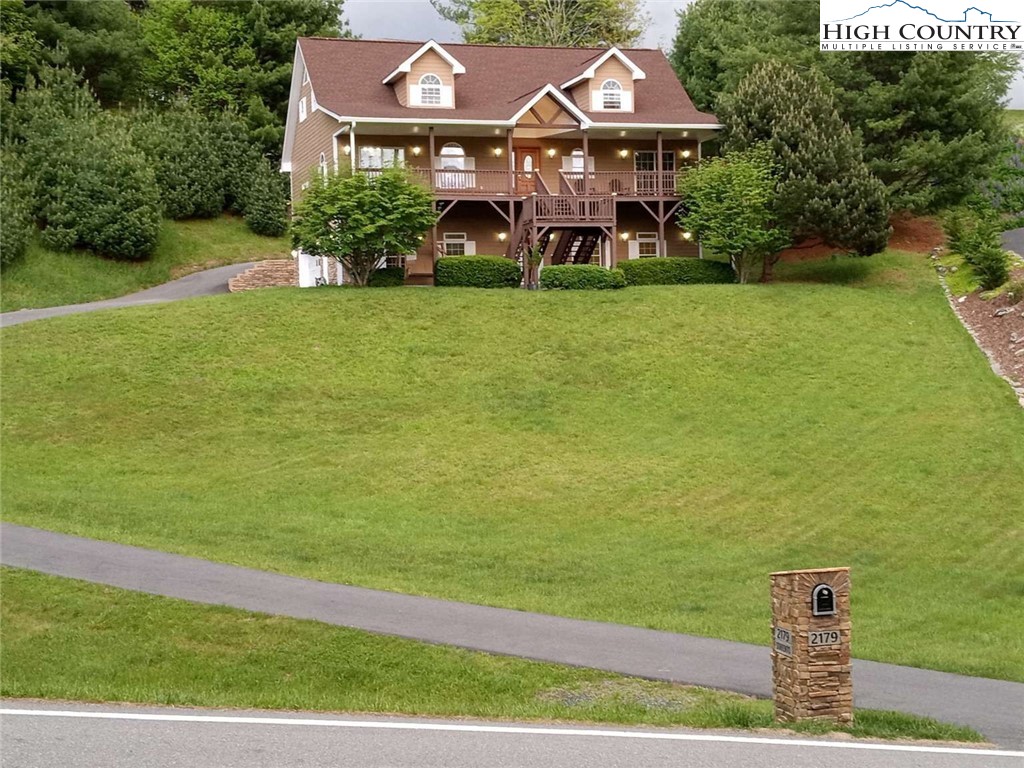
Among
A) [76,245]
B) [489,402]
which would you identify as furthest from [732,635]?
[76,245]

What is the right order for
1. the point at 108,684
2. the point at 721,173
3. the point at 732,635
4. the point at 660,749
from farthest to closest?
the point at 721,173, the point at 732,635, the point at 108,684, the point at 660,749

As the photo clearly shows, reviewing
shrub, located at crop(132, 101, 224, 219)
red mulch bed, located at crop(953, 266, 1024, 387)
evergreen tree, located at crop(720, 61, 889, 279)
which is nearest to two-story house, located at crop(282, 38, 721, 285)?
evergreen tree, located at crop(720, 61, 889, 279)

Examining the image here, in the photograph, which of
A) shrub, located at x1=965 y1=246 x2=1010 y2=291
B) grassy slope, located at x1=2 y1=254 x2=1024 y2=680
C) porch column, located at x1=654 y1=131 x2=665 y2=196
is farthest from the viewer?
porch column, located at x1=654 y1=131 x2=665 y2=196

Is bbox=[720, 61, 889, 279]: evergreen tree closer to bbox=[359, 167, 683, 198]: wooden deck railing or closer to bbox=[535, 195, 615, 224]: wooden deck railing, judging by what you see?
bbox=[359, 167, 683, 198]: wooden deck railing

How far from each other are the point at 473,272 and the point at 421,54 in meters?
8.48

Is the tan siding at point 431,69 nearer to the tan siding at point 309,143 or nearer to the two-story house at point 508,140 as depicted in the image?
the two-story house at point 508,140

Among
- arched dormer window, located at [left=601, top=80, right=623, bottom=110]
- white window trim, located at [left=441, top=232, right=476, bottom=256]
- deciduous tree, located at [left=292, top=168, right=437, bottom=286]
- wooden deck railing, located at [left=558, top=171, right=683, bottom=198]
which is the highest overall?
arched dormer window, located at [left=601, top=80, right=623, bottom=110]

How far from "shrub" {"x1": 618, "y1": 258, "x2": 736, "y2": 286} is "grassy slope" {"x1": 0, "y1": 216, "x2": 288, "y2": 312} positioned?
18720mm

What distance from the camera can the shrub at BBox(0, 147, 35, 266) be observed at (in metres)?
41.1

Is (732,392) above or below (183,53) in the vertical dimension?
below

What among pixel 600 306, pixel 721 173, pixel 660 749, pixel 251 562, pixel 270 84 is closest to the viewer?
pixel 660 749

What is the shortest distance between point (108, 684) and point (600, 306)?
77.8ft

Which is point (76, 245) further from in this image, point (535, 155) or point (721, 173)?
point (721, 173)

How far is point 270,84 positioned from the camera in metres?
59.2
